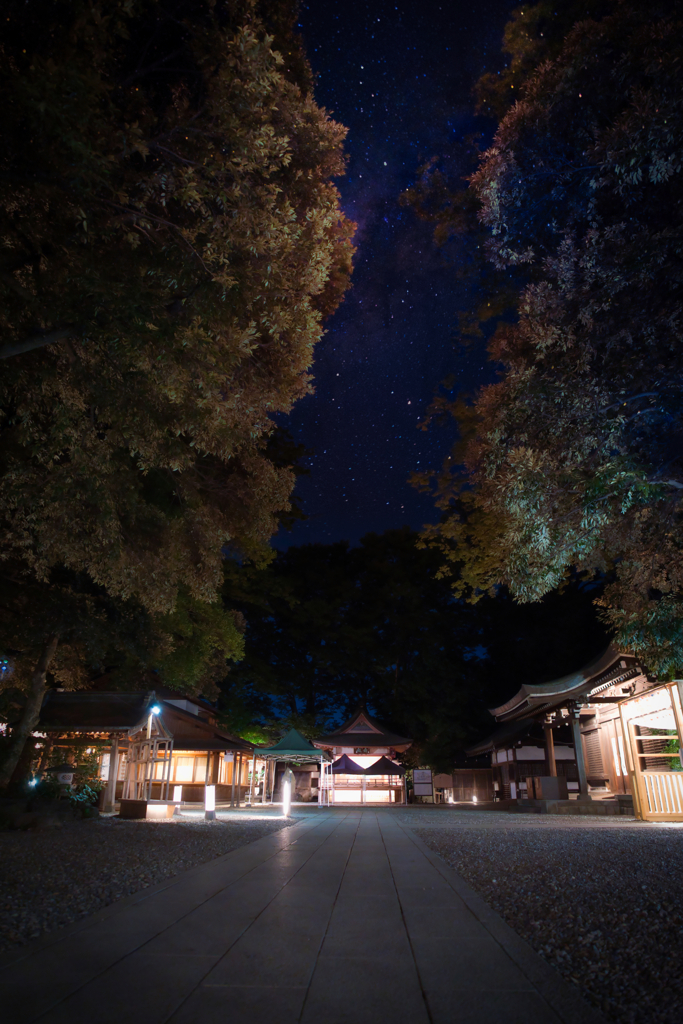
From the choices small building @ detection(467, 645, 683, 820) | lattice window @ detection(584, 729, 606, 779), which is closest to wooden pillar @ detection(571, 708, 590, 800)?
small building @ detection(467, 645, 683, 820)

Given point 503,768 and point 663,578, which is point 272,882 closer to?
point 663,578

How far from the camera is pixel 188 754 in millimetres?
29391

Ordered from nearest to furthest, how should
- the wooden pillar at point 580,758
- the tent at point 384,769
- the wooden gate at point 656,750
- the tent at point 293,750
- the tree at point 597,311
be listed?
1. the tree at point 597,311
2. the wooden gate at point 656,750
3. the wooden pillar at point 580,758
4. the tent at point 293,750
5. the tent at point 384,769

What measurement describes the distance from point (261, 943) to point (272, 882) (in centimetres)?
230

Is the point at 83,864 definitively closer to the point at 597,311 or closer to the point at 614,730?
the point at 597,311

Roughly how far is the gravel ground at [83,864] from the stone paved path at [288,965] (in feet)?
1.25

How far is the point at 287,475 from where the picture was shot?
9961 mm

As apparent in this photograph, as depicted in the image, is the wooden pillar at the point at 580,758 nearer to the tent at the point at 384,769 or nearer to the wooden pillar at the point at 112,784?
the tent at the point at 384,769

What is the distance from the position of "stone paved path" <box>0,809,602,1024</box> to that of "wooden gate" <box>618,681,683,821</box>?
9724 mm

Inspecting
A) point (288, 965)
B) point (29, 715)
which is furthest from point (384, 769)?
point (288, 965)

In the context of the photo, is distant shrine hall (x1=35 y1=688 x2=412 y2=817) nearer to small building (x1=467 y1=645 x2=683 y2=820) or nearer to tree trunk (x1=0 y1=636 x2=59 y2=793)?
tree trunk (x1=0 y1=636 x2=59 y2=793)

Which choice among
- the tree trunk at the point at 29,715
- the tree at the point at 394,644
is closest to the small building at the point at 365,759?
the tree at the point at 394,644

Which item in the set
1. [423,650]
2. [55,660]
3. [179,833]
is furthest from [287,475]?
[423,650]

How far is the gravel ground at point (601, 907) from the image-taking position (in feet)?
9.19
